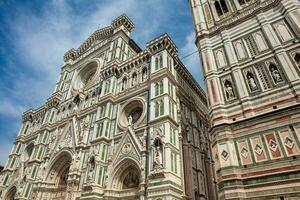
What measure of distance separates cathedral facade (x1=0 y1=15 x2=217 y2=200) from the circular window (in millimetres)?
93

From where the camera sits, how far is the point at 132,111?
63.8 ft

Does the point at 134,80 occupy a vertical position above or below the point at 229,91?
above

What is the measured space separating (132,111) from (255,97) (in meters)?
10.8

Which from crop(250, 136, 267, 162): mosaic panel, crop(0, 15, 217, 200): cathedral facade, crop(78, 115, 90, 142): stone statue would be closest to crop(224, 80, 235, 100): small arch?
crop(250, 136, 267, 162): mosaic panel

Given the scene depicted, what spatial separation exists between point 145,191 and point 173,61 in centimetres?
1197

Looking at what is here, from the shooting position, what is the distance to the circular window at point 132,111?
60.1 ft

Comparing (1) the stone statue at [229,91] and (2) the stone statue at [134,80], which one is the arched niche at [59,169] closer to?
(2) the stone statue at [134,80]

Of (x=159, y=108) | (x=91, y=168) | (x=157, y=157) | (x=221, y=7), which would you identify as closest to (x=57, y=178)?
(x=91, y=168)

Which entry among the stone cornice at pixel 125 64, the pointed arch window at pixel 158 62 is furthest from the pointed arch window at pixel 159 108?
the stone cornice at pixel 125 64

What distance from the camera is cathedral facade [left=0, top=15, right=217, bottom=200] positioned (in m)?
14.6

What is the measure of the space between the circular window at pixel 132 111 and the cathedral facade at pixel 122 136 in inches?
3.7

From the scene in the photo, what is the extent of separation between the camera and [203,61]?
15070 mm

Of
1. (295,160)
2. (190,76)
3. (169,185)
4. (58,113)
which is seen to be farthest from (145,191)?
(58,113)

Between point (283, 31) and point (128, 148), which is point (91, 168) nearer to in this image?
point (128, 148)
